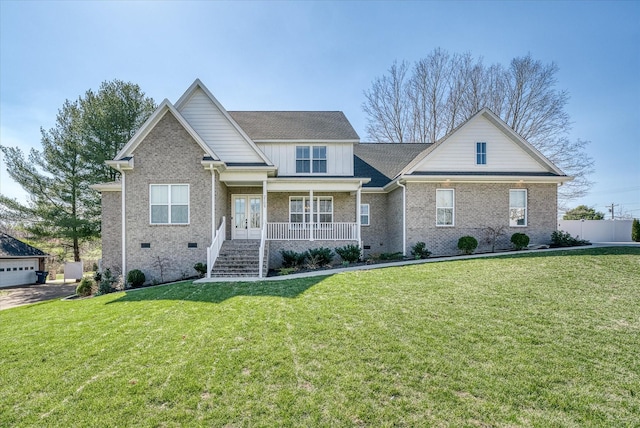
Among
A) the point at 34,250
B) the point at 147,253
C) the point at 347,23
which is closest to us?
the point at 147,253

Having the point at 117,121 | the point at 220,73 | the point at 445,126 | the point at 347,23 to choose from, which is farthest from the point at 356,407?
the point at 445,126

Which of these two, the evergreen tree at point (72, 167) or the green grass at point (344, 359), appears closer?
the green grass at point (344, 359)

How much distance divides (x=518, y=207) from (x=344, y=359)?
14450mm

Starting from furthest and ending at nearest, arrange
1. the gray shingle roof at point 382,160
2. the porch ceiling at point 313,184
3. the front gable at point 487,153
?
1. the gray shingle roof at point 382,160
2. the front gable at point 487,153
3. the porch ceiling at point 313,184

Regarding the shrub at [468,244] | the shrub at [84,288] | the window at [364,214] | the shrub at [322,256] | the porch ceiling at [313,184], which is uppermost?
the porch ceiling at [313,184]

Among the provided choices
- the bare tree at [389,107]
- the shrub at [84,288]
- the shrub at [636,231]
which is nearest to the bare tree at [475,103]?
the bare tree at [389,107]

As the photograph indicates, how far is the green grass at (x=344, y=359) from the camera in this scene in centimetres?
355

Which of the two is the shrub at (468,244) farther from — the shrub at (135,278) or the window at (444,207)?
the shrub at (135,278)

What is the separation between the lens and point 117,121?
73.9ft

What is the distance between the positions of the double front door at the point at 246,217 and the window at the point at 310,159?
9.56 feet

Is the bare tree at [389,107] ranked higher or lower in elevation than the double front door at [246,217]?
higher

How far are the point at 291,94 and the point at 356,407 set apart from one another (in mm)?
23579

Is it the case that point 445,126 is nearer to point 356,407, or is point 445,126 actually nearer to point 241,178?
point 241,178

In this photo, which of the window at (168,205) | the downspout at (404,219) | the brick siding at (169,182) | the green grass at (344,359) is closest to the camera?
the green grass at (344,359)
